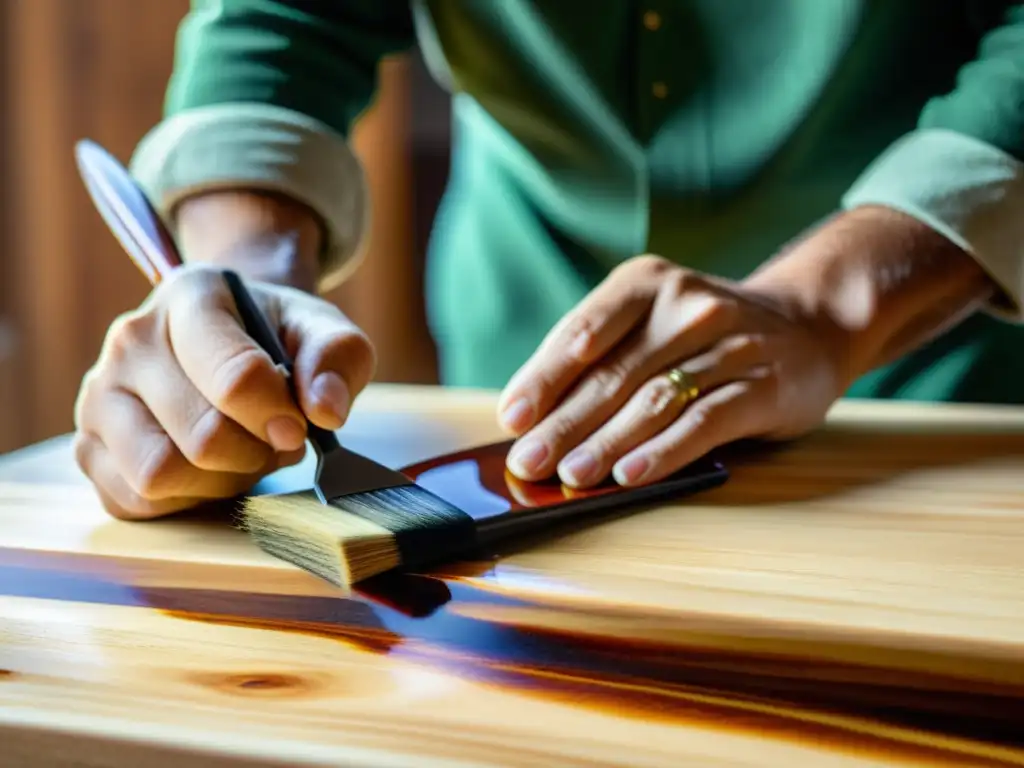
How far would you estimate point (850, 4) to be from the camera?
689mm

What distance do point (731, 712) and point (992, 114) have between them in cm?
46

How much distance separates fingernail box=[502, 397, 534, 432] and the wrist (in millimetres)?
179

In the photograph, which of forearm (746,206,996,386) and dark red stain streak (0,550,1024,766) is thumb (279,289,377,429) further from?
forearm (746,206,996,386)

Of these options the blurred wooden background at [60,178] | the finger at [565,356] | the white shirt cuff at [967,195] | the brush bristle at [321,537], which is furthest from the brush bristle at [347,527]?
the blurred wooden background at [60,178]

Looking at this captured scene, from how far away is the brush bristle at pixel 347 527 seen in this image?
0.35 meters

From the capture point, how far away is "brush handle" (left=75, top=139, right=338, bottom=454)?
1.58 feet

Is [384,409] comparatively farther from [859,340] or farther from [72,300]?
[72,300]

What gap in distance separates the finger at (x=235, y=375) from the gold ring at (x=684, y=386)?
19cm

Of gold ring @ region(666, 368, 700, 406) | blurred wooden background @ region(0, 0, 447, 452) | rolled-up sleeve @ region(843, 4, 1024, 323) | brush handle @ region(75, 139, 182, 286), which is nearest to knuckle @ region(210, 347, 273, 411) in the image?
brush handle @ region(75, 139, 182, 286)

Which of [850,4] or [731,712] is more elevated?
[850,4]

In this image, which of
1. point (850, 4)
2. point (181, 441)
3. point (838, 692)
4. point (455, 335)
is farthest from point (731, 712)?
point (455, 335)

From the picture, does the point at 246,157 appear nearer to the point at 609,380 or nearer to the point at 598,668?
the point at 609,380

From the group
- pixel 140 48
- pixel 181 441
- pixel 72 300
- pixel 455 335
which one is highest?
pixel 140 48

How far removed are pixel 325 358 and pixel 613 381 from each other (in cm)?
14
